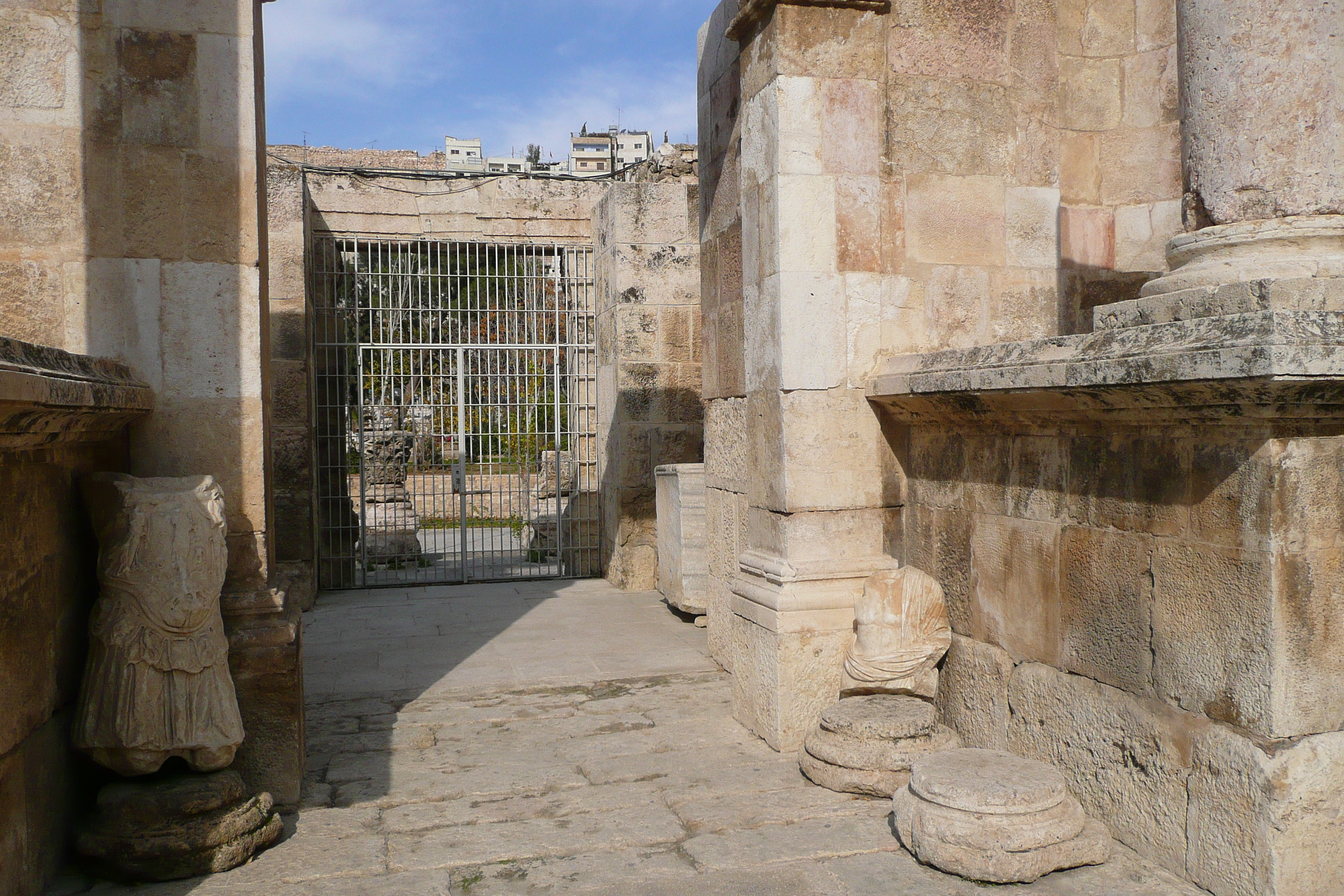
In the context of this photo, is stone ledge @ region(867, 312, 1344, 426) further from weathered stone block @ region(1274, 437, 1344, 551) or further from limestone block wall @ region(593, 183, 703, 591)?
limestone block wall @ region(593, 183, 703, 591)

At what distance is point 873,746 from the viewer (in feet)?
11.6

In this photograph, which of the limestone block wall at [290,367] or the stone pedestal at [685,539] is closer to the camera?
the stone pedestal at [685,539]

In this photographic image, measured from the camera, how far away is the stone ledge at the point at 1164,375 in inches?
88.8

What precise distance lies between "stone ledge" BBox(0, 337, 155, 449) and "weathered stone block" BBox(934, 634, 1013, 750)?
120 inches

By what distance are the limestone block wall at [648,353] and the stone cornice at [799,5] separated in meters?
3.95

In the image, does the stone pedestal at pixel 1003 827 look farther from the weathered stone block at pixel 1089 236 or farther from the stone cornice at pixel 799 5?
the stone cornice at pixel 799 5

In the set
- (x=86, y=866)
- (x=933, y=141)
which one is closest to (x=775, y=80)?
(x=933, y=141)

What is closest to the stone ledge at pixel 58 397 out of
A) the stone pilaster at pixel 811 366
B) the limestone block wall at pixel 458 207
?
the stone pilaster at pixel 811 366

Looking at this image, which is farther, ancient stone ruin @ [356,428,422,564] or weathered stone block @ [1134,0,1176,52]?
ancient stone ruin @ [356,428,422,564]

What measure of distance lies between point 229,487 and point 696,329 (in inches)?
209

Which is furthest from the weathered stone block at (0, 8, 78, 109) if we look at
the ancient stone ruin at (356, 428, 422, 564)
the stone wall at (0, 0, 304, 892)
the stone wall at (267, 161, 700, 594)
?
the ancient stone ruin at (356, 428, 422, 564)

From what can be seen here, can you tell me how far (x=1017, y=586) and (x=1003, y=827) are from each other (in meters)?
0.92

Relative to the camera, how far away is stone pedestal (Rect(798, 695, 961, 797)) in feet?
11.5

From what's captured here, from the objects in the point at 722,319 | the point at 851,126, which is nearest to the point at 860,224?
the point at 851,126
